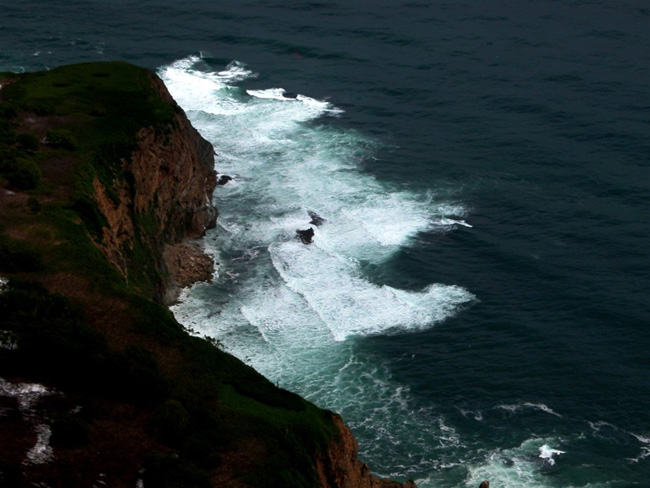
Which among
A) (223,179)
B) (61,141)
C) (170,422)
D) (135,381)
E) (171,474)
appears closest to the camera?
(171,474)

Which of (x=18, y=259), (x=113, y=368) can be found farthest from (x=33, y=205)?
(x=113, y=368)

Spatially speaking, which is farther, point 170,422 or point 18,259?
Answer: point 18,259

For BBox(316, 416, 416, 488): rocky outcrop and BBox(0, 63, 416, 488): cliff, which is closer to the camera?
BBox(0, 63, 416, 488): cliff

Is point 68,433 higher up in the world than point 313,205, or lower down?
higher up

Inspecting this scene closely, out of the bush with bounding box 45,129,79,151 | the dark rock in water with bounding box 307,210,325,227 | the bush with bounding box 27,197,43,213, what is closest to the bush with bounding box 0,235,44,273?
the bush with bounding box 27,197,43,213

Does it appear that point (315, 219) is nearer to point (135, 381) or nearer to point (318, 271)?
point (318, 271)

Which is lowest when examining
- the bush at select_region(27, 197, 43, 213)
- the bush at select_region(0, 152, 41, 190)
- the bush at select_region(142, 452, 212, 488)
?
the bush at select_region(142, 452, 212, 488)

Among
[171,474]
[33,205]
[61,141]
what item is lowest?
[171,474]

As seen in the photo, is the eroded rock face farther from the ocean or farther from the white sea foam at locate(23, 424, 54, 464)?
the white sea foam at locate(23, 424, 54, 464)
